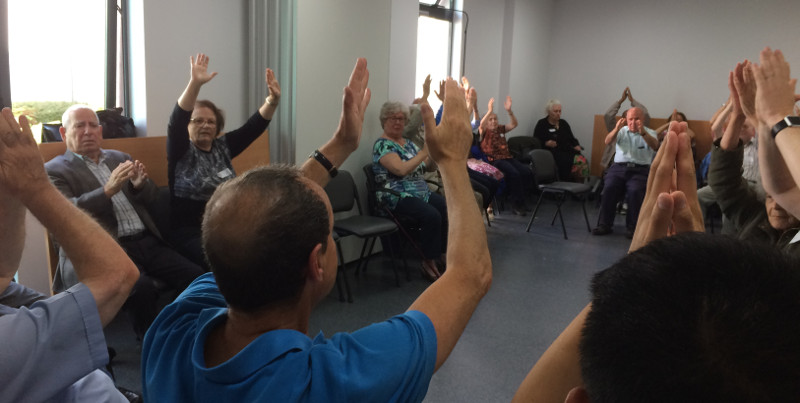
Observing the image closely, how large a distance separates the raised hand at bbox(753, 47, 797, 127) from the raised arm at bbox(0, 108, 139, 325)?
1.39m

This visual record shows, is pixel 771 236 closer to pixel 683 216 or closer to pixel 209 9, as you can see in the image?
pixel 683 216

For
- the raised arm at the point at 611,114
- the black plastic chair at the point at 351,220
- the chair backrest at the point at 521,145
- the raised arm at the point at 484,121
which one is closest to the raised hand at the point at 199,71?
the black plastic chair at the point at 351,220

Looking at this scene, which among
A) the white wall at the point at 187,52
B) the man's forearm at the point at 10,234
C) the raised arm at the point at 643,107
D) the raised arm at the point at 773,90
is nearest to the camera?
the man's forearm at the point at 10,234

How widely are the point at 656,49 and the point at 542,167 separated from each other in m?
3.05

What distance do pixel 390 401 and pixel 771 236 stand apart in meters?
1.87

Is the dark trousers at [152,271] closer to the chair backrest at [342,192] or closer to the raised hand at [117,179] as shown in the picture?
the raised hand at [117,179]

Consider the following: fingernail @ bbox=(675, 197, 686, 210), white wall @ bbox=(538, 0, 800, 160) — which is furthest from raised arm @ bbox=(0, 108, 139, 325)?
white wall @ bbox=(538, 0, 800, 160)

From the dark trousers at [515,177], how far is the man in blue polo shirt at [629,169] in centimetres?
96

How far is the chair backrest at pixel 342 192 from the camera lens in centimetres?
420

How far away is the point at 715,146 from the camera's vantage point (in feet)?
6.72

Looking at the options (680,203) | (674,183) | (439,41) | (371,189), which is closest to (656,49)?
(439,41)

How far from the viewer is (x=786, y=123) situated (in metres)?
1.21

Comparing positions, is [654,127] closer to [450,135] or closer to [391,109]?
[391,109]

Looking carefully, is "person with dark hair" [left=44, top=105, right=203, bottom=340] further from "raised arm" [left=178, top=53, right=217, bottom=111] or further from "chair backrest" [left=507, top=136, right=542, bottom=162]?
"chair backrest" [left=507, top=136, right=542, bottom=162]
